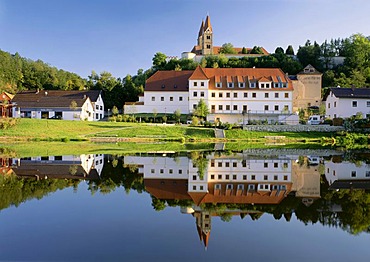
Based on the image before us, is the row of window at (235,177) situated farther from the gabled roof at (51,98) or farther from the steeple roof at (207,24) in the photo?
the steeple roof at (207,24)

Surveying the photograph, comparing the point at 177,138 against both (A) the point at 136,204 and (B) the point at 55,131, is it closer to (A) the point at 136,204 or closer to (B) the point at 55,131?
(B) the point at 55,131

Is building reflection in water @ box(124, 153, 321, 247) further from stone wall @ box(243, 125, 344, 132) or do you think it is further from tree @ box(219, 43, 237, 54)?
tree @ box(219, 43, 237, 54)

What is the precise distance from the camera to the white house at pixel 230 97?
182ft

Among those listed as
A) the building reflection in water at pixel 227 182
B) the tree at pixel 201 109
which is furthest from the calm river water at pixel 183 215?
the tree at pixel 201 109

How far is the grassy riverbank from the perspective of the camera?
3791 centimetres

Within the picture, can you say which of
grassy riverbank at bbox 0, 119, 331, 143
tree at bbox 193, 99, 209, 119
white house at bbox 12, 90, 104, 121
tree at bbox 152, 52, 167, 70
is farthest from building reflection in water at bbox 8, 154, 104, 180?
tree at bbox 152, 52, 167, 70

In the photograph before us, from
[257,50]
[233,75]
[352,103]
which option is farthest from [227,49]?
[352,103]

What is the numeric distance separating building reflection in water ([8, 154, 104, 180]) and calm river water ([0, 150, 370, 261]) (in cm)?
14

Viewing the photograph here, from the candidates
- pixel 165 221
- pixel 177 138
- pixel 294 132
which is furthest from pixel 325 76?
pixel 165 221

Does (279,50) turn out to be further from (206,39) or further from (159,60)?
(159,60)

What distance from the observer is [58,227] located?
8359 mm

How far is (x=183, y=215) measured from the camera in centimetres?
938

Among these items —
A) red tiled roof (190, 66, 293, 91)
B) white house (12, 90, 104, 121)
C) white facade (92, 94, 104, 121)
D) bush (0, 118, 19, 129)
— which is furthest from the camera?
white facade (92, 94, 104, 121)

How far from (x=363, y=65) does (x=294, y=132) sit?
54178 mm
